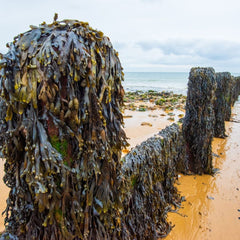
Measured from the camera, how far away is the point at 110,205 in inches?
63.8

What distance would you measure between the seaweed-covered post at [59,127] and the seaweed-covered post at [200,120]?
11.7ft

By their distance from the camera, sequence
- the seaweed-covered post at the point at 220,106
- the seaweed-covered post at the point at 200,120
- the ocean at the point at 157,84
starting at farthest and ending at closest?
the ocean at the point at 157,84, the seaweed-covered post at the point at 220,106, the seaweed-covered post at the point at 200,120

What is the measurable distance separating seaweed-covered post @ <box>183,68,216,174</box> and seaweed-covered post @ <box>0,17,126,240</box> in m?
3.55

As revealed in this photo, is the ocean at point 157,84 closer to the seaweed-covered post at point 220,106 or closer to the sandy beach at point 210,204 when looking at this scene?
the seaweed-covered post at point 220,106

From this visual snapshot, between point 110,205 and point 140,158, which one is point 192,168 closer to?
point 140,158

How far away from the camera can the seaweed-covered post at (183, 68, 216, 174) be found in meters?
4.53

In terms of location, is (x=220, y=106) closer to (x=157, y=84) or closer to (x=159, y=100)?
(x=159, y=100)

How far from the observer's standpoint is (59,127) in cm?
130

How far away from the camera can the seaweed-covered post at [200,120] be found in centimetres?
453

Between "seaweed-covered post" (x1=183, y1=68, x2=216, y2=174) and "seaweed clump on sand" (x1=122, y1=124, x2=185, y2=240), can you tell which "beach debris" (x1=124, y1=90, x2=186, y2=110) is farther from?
"seaweed clump on sand" (x1=122, y1=124, x2=185, y2=240)

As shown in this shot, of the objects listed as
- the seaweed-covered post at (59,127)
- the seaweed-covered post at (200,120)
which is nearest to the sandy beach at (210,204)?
the seaweed-covered post at (200,120)

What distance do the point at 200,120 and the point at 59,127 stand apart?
13.6ft

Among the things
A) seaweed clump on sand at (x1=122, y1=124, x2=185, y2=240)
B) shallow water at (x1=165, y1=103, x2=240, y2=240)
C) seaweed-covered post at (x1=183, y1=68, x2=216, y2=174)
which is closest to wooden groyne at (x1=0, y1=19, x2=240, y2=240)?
seaweed clump on sand at (x1=122, y1=124, x2=185, y2=240)

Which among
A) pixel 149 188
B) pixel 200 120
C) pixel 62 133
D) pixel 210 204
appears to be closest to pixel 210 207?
pixel 210 204
